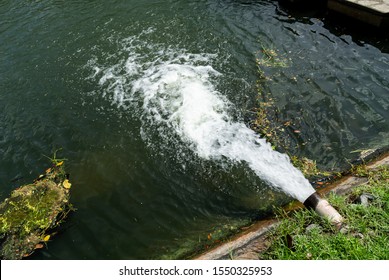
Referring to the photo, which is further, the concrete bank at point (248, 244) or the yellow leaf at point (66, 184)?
the yellow leaf at point (66, 184)

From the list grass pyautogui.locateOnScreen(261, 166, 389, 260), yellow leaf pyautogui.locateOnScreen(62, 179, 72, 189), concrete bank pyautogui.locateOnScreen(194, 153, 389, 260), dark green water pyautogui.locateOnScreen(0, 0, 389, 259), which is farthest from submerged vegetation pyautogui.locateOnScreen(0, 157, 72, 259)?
grass pyautogui.locateOnScreen(261, 166, 389, 260)

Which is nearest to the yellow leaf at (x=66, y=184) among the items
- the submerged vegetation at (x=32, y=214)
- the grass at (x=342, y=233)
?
the submerged vegetation at (x=32, y=214)

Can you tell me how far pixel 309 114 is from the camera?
22.4 feet

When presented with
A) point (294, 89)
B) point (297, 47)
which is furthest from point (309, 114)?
point (297, 47)

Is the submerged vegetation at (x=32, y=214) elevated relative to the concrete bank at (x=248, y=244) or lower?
elevated

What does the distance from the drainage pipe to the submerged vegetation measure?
414cm

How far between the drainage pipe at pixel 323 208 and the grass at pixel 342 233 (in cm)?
8

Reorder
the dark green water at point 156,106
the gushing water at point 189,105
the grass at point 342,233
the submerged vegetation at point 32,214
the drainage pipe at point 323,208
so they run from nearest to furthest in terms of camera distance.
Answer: the grass at point 342,233 → the drainage pipe at point 323,208 → the submerged vegetation at point 32,214 → the dark green water at point 156,106 → the gushing water at point 189,105

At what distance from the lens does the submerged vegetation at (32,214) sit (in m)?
5.15

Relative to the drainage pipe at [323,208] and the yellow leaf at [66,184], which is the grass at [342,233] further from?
the yellow leaf at [66,184]

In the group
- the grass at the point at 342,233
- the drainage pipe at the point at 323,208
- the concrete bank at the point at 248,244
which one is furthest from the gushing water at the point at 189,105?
the concrete bank at the point at 248,244

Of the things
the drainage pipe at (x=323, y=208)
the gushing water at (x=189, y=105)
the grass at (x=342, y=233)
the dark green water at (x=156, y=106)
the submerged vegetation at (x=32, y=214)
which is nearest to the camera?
the grass at (x=342, y=233)
